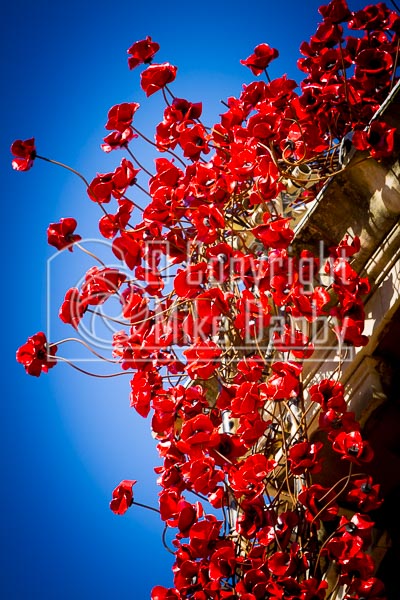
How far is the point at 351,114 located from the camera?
3.13 metres

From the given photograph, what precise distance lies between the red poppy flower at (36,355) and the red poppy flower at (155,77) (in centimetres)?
124

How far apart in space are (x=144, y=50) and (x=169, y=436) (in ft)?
6.04

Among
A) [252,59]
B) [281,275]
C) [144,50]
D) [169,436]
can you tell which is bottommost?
[169,436]

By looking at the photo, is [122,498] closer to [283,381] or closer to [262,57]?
[283,381]

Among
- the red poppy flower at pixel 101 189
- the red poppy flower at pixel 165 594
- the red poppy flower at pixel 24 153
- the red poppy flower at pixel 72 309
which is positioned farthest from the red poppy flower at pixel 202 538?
the red poppy flower at pixel 24 153

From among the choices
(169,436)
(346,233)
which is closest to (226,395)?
(169,436)

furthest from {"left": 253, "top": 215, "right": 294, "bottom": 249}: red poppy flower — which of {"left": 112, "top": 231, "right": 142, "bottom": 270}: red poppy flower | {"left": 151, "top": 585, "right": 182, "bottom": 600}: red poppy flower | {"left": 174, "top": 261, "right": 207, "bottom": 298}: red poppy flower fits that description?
{"left": 151, "top": 585, "right": 182, "bottom": 600}: red poppy flower

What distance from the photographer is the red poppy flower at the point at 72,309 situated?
281 cm

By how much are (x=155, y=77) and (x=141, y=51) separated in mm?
238

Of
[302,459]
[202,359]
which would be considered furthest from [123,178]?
[302,459]

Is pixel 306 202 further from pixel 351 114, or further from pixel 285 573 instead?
pixel 285 573

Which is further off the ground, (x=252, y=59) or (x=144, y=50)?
(x=144, y=50)

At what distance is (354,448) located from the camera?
218cm

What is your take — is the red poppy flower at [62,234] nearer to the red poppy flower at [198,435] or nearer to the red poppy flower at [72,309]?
the red poppy flower at [72,309]
